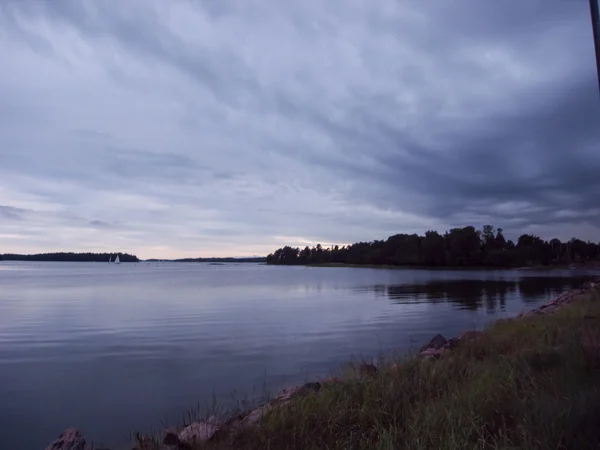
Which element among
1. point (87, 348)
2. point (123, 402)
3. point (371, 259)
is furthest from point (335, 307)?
point (371, 259)

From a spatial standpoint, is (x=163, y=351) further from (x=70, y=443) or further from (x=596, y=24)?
(x=596, y=24)

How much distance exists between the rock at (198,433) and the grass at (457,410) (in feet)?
1.19

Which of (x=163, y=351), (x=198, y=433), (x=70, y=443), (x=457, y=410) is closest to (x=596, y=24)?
(x=457, y=410)

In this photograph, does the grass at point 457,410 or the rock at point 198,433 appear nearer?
the grass at point 457,410

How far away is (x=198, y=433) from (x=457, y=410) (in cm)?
325

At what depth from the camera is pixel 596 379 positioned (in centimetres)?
604

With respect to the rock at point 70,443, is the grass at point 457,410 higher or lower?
higher

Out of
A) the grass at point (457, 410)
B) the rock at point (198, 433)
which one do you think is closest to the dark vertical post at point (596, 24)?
the grass at point (457, 410)

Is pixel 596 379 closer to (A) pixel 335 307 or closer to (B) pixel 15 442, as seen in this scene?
(B) pixel 15 442

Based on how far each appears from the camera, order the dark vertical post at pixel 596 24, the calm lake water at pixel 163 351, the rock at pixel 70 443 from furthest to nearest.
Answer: the calm lake water at pixel 163 351
the dark vertical post at pixel 596 24
the rock at pixel 70 443

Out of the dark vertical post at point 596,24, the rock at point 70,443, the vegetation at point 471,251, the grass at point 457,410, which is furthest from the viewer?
the vegetation at point 471,251

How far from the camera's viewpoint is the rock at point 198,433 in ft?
19.3

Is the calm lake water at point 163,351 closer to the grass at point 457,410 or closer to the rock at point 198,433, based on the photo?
the rock at point 198,433

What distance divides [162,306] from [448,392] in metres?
26.7
